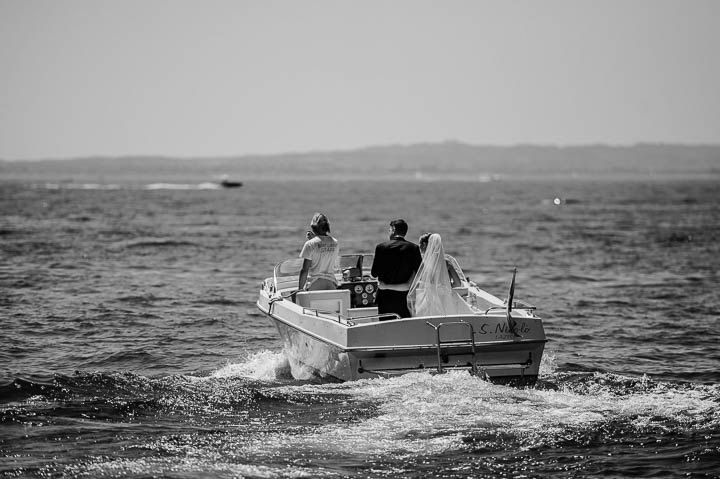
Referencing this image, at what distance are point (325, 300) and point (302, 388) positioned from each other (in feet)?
6.72

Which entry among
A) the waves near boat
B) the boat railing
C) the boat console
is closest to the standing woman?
the boat console

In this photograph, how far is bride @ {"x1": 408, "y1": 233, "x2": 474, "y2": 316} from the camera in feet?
A: 42.3

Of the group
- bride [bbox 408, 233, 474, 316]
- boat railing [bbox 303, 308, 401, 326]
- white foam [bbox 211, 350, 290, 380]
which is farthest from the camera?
white foam [bbox 211, 350, 290, 380]

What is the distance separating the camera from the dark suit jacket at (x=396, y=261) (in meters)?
13.0

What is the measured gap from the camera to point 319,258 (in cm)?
1432

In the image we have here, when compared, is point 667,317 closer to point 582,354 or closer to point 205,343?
point 582,354

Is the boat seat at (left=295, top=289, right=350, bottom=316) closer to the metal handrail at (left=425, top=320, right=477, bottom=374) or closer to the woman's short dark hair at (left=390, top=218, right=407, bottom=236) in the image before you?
the woman's short dark hair at (left=390, top=218, right=407, bottom=236)

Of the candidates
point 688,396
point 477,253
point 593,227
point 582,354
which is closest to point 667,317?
point 582,354

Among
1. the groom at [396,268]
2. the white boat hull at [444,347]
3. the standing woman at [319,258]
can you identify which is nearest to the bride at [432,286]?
the groom at [396,268]

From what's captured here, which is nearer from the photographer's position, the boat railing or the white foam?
the boat railing

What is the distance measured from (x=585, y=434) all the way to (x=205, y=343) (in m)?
9.11

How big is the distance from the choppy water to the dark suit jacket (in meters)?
1.64

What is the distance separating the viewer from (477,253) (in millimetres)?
35688

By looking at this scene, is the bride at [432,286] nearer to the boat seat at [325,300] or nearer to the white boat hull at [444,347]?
the white boat hull at [444,347]
